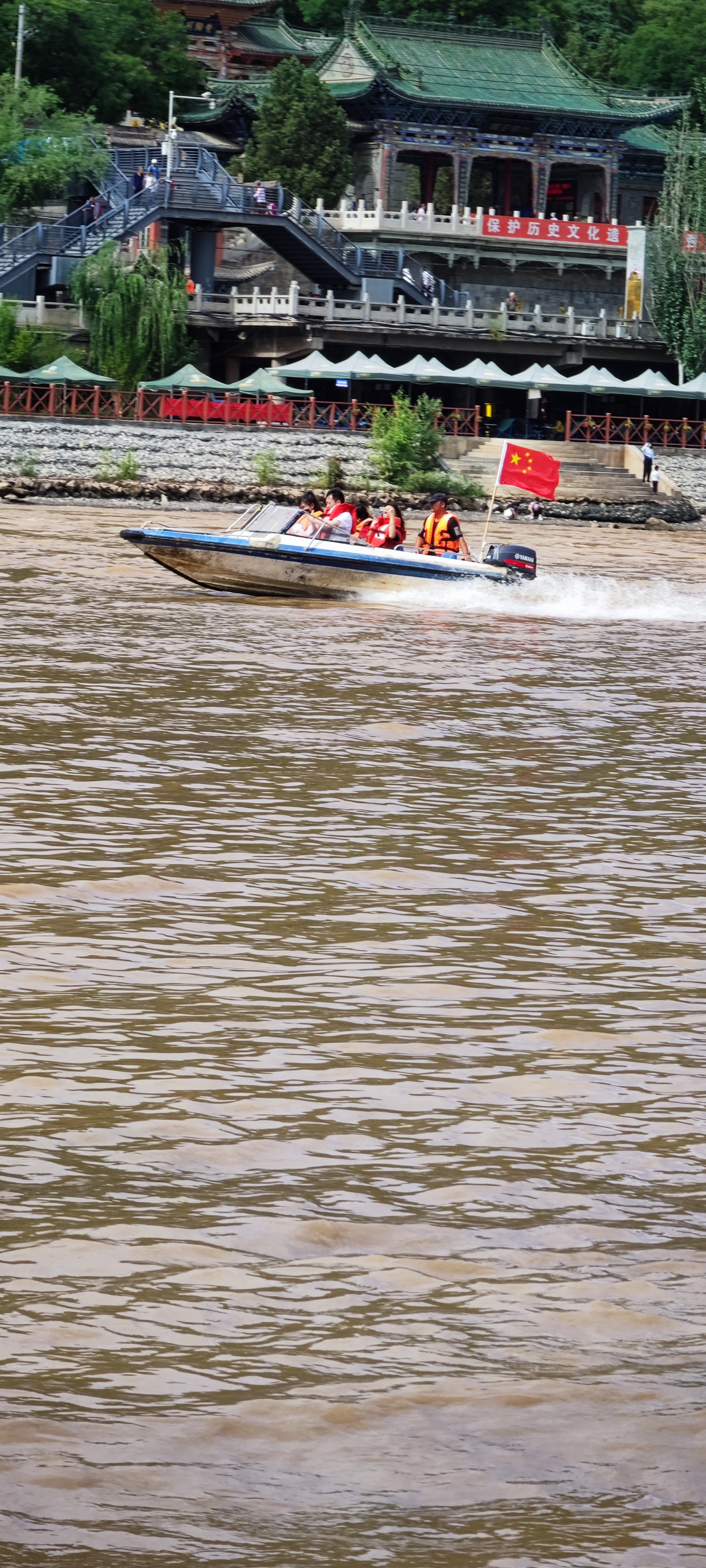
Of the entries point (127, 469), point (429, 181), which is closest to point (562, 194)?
point (429, 181)

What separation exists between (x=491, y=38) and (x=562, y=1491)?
227ft

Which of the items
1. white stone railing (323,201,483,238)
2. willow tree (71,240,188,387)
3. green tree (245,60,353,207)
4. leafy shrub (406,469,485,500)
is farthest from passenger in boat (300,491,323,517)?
green tree (245,60,353,207)

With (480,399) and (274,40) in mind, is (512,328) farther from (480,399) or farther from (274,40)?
(274,40)

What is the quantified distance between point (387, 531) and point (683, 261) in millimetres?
42096

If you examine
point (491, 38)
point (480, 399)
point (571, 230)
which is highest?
point (491, 38)

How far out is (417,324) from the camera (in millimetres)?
57688

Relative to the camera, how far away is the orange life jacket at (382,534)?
921 inches

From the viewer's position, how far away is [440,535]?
23.4 m

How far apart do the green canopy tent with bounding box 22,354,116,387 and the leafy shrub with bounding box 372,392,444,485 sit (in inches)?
248

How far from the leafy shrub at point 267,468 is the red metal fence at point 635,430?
10.6m

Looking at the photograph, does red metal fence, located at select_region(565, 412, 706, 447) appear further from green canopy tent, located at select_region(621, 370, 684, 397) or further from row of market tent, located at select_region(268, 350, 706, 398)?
row of market tent, located at select_region(268, 350, 706, 398)

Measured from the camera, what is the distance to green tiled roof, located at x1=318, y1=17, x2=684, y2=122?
65062mm

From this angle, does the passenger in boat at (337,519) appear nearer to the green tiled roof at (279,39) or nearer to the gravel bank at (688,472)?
the gravel bank at (688,472)

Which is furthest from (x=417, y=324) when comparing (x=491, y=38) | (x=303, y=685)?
(x=303, y=685)
